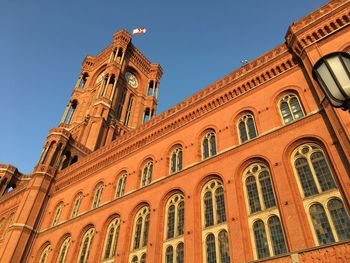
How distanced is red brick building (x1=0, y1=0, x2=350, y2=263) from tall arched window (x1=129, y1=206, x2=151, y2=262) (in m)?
0.07

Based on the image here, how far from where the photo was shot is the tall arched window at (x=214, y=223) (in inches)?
551

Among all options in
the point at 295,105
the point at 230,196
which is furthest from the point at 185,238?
the point at 295,105

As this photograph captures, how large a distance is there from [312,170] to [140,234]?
33.6 feet

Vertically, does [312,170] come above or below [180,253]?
above

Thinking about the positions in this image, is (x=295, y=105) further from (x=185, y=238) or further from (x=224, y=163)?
(x=185, y=238)

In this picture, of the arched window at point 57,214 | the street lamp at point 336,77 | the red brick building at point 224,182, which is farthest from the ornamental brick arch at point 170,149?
the street lamp at point 336,77

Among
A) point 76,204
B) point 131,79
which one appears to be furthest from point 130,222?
point 131,79

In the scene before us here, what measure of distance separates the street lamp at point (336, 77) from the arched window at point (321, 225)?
9.16 m

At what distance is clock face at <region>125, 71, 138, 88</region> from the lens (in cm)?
4909

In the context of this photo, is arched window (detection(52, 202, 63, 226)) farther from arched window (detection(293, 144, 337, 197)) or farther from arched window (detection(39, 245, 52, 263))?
arched window (detection(293, 144, 337, 197))

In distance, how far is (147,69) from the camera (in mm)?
52438

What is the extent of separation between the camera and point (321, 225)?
39.0 feet

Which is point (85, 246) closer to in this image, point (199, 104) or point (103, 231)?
point (103, 231)

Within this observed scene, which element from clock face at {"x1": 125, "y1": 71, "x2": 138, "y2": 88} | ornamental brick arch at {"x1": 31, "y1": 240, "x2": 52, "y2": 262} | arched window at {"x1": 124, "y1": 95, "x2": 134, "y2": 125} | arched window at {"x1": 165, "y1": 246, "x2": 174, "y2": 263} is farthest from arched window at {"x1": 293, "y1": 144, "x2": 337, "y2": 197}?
clock face at {"x1": 125, "y1": 71, "x2": 138, "y2": 88}
